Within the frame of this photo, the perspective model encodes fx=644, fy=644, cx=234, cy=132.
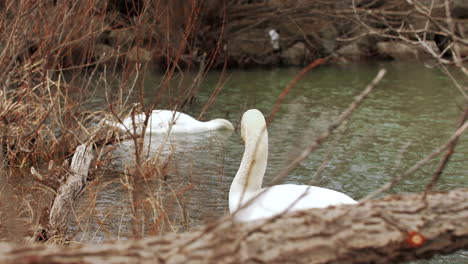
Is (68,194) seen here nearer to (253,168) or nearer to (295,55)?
(253,168)

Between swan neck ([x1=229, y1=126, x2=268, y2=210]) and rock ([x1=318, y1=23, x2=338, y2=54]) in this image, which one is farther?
rock ([x1=318, y1=23, x2=338, y2=54])

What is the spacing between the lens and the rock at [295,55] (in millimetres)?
16766

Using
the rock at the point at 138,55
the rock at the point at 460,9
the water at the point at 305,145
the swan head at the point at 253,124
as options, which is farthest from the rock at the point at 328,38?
the swan head at the point at 253,124

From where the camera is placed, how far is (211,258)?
5.62ft

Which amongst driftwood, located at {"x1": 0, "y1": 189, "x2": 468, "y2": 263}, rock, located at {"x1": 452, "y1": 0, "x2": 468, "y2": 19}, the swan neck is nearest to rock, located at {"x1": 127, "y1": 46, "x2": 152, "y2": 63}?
the swan neck

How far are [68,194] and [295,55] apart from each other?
540 inches

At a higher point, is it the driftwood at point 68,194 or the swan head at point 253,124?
the swan head at point 253,124

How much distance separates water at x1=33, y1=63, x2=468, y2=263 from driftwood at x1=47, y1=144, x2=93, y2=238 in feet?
0.39

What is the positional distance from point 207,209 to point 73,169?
3.55 ft

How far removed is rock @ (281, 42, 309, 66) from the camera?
1677 centimetres

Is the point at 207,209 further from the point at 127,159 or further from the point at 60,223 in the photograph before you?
the point at 127,159

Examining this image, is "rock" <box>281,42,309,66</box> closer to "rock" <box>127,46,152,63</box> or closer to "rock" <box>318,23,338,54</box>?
"rock" <box>318,23,338,54</box>

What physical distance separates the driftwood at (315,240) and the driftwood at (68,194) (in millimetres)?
1515

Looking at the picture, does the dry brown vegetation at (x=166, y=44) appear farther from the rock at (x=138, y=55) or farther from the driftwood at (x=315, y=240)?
the driftwood at (x=315, y=240)
